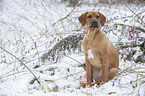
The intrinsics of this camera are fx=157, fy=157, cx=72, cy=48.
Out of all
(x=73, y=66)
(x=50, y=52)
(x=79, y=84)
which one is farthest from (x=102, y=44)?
(x=50, y=52)

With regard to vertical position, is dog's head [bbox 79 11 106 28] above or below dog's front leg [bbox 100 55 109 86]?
above

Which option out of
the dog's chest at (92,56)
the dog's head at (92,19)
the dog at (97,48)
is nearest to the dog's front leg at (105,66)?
the dog at (97,48)

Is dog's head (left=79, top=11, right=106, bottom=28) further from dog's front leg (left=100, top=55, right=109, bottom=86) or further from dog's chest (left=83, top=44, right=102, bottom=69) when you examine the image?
dog's front leg (left=100, top=55, right=109, bottom=86)

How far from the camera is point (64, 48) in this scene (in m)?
4.15

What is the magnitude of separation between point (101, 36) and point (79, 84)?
1.02m

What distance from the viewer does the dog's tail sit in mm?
3781

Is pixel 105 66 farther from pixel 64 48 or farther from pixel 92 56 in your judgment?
pixel 64 48

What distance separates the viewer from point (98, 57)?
2.64 m

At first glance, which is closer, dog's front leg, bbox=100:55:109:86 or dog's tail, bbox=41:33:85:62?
dog's front leg, bbox=100:55:109:86

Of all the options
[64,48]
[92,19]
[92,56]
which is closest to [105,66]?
[92,56]

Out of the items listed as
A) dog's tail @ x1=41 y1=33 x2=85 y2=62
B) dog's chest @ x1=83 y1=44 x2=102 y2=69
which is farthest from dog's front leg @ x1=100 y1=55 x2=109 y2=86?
dog's tail @ x1=41 y1=33 x2=85 y2=62

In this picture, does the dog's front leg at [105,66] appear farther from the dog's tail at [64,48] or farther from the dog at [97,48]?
the dog's tail at [64,48]

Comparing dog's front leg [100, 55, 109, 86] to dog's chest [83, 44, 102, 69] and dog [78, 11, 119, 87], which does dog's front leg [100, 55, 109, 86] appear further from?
dog's chest [83, 44, 102, 69]

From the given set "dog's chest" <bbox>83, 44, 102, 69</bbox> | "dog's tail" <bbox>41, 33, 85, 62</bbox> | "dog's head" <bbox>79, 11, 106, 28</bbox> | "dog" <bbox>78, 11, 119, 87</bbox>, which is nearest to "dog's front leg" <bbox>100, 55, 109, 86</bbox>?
"dog" <bbox>78, 11, 119, 87</bbox>
